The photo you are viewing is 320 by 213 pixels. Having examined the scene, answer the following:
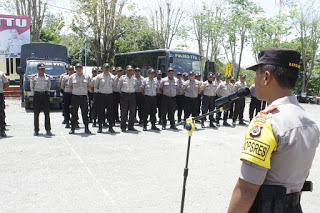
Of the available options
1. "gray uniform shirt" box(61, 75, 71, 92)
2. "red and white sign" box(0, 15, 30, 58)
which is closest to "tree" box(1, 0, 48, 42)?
"red and white sign" box(0, 15, 30, 58)

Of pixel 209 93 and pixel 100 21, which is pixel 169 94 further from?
pixel 100 21

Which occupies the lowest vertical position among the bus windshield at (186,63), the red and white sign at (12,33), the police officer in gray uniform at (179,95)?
the police officer in gray uniform at (179,95)

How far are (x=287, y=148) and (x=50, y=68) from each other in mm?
13430

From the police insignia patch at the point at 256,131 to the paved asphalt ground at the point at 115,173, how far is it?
2.42 meters

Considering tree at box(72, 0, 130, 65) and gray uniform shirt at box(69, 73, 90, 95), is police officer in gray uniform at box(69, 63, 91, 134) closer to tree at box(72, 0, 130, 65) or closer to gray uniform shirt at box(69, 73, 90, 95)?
gray uniform shirt at box(69, 73, 90, 95)

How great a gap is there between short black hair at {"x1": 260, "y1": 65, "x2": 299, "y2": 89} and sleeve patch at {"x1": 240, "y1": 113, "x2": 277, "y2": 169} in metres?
0.22

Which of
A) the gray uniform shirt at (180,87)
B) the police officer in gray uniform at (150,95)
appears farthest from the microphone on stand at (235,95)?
the gray uniform shirt at (180,87)

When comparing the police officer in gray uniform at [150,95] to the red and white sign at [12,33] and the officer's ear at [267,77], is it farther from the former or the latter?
the red and white sign at [12,33]

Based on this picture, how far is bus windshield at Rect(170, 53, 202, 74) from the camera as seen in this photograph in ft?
50.0

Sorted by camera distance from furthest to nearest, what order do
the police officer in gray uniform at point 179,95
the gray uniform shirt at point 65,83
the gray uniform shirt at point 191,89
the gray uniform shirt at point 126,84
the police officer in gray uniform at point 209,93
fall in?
the police officer in gray uniform at point 179,95, the police officer in gray uniform at point 209,93, the gray uniform shirt at point 191,89, the gray uniform shirt at point 65,83, the gray uniform shirt at point 126,84

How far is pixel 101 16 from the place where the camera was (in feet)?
65.1

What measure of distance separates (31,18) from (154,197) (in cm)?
2054

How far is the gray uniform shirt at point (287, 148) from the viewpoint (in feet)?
4.80

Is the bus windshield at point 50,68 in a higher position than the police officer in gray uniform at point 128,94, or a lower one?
higher
